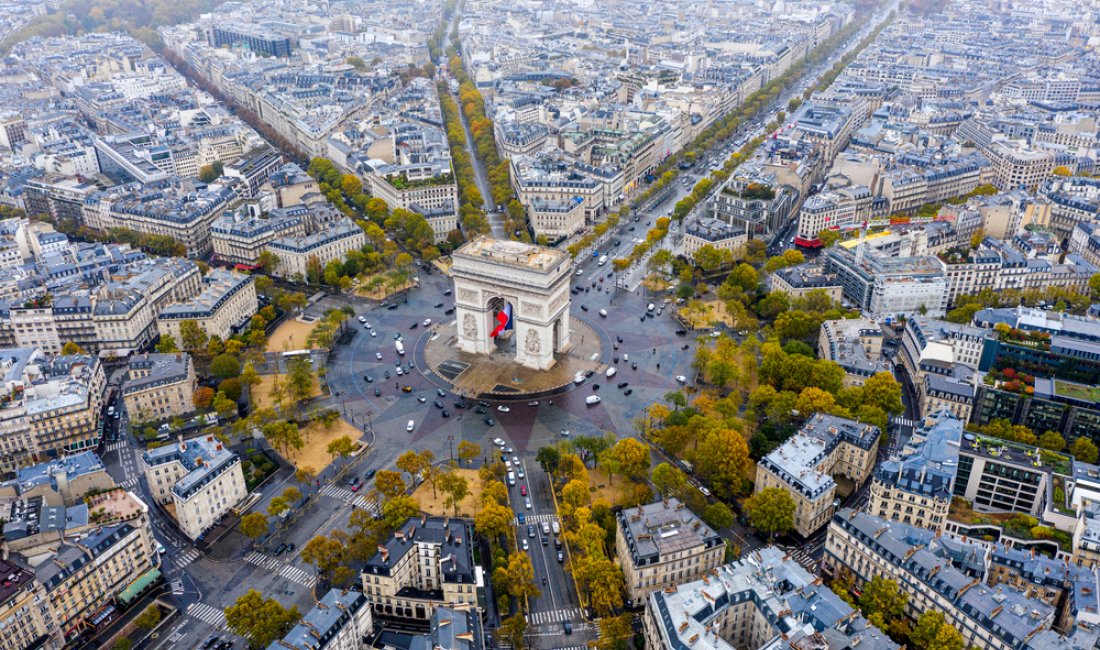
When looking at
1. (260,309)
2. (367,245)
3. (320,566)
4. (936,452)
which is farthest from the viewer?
(367,245)

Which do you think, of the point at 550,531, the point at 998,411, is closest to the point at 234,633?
the point at 550,531

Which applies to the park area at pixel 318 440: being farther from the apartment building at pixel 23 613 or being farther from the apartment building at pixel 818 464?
the apartment building at pixel 818 464

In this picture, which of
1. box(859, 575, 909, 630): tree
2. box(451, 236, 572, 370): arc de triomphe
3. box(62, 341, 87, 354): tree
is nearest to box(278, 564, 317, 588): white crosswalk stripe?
box(451, 236, 572, 370): arc de triomphe

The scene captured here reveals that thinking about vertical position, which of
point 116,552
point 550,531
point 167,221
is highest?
point 167,221

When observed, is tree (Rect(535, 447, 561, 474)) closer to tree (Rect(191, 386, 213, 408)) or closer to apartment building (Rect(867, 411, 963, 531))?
apartment building (Rect(867, 411, 963, 531))

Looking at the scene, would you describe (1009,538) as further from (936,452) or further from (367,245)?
(367,245)

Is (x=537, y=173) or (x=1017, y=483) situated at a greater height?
(x=537, y=173)

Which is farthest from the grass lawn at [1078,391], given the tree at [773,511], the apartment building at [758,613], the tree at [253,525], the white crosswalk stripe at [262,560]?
the tree at [253,525]
